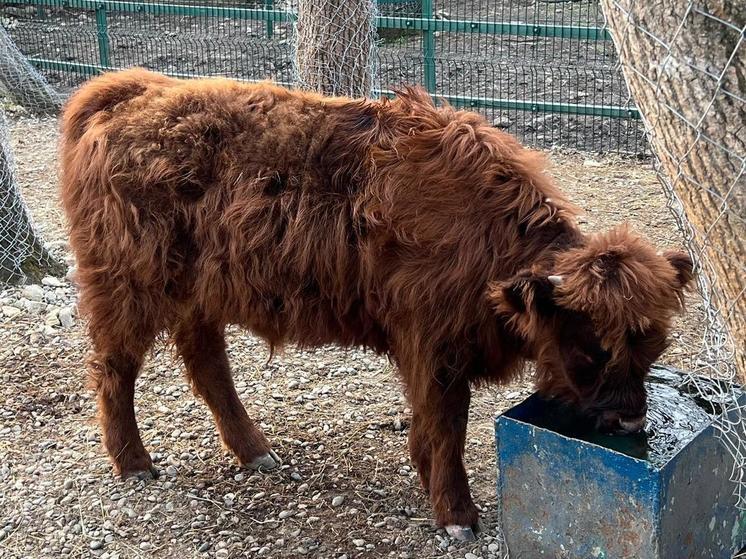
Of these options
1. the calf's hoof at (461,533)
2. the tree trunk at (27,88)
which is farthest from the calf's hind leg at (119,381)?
the tree trunk at (27,88)

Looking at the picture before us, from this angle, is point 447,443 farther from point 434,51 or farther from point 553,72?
point 553,72

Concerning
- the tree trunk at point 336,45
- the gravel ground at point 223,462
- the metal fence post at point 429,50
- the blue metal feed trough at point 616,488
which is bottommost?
the gravel ground at point 223,462

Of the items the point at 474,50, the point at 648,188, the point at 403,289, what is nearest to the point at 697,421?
the point at 403,289

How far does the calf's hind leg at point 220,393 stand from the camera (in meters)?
4.76

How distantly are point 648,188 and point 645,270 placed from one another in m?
5.44

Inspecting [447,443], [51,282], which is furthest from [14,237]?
[447,443]

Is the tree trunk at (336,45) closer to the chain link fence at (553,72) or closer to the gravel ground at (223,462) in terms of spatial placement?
the chain link fence at (553,72)

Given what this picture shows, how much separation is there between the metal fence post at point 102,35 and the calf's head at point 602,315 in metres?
10.4

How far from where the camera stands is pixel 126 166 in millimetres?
4246

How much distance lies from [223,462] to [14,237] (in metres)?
2.86

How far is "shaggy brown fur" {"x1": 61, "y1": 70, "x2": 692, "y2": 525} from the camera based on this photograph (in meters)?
3.69

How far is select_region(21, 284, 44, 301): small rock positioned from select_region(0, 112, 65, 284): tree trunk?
0.15 metres

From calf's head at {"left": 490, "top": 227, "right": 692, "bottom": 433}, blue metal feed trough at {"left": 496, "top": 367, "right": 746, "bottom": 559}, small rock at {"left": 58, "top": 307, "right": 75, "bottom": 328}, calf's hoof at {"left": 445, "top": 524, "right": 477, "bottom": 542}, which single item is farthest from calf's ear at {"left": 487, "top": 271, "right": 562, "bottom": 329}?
small rock at {"left": 58, "top": 307, "right": 75, "bottom": 328}

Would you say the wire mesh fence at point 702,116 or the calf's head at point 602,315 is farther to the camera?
the calf's head at point 602,315
